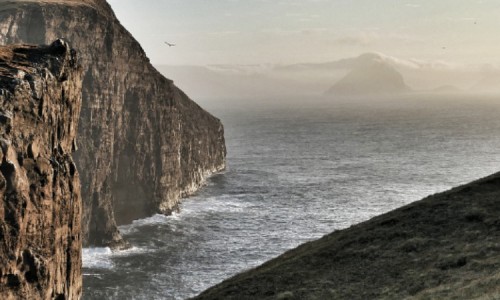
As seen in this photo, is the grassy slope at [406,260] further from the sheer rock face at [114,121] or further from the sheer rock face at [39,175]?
the sheer rock face at [114,121]

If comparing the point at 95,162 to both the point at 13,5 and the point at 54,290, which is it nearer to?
the point at 13,5

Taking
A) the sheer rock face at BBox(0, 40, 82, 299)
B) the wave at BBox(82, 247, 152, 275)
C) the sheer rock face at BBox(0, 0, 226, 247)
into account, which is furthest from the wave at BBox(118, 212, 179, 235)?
the sheer rock face at BBox(0, 40, 82, 299)

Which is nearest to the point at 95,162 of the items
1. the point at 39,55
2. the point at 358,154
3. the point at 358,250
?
the point at 39,55

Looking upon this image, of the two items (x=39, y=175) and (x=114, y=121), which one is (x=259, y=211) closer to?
(x=114, y=121)

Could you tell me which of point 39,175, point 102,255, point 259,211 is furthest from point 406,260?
point 259,211

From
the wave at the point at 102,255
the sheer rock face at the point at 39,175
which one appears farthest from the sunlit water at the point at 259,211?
the sheer rock face at the point at 39,175
